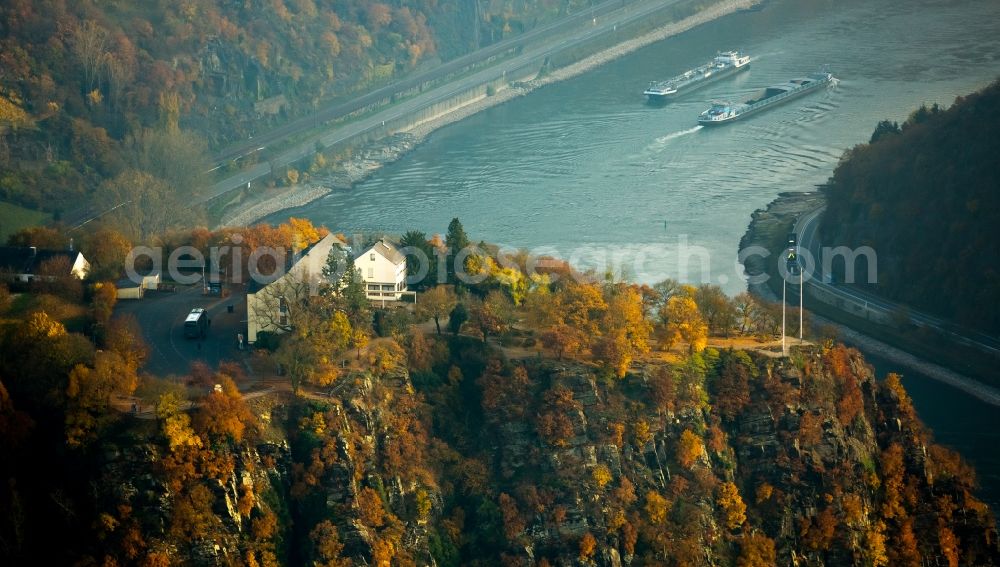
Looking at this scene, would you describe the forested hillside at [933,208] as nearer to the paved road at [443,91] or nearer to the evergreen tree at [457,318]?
the evergreen tree at [457,318]

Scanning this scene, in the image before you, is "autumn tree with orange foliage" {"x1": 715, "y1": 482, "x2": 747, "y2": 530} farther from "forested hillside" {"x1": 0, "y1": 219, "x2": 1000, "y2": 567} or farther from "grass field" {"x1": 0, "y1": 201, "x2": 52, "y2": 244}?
"grass field" {"x1": 0, "y1": 201, "x2": 52, "y2": 244}

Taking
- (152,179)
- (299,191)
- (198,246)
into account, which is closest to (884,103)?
(299,191)

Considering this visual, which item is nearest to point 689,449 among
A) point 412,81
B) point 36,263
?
point 36,263

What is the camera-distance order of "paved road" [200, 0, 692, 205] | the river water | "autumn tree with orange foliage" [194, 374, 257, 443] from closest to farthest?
1. "autumn tree with orange foliage" [194, 374, 257, 443]
2. the river water
3. "paved road" [200, 0, 692, 205]

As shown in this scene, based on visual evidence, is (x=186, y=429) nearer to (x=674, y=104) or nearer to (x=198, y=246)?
(x=198, y=246)

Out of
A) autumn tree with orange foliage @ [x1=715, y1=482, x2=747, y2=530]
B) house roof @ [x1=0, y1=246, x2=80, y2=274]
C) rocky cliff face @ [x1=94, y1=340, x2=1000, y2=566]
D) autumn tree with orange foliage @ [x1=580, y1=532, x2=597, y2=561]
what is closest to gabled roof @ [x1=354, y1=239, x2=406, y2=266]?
rocky cliff face @ [x1=94, y1=340, x2=1000, y2=566]

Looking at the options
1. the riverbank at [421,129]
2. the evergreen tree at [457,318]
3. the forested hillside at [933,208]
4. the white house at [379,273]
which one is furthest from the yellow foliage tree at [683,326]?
the riverbank at [421,129]
